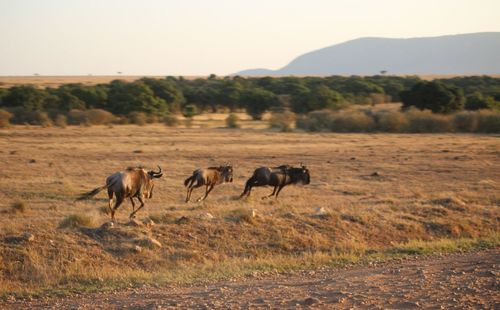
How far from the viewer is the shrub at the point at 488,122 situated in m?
44.0

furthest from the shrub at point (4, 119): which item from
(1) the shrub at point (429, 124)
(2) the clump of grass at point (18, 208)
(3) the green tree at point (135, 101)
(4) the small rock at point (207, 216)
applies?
(4) the small rock at point (207, 216)

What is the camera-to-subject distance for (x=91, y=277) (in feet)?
31.4

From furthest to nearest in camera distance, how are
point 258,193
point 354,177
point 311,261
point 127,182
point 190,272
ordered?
point 354,177
point 258,193
point 127,182
point 311,261
point 190,272

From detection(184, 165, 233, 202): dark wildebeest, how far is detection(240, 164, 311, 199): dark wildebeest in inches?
33.1

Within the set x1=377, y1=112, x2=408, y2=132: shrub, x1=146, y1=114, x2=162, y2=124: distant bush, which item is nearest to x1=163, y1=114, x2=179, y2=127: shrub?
x1=146, y1=114, x2=162, y2=124: distant bush

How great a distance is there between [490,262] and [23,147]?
25141 mm

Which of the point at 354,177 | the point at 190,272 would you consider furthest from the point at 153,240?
the point at 354,177

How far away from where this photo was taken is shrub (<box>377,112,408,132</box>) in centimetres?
4488

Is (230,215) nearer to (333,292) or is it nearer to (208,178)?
(208,178)

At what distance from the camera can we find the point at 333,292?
27.3 ft

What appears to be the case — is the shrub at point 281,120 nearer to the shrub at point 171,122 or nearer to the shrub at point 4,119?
the shrub at point 171,122

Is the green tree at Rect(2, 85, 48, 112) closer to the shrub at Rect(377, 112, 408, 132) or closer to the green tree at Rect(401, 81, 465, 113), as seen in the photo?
the shrub at Rect(377, 112, 408, 132)

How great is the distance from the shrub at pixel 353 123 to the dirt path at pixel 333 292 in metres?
35.5

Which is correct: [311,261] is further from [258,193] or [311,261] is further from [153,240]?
[258,193]
